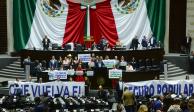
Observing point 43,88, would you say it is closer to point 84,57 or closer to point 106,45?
point 84,57

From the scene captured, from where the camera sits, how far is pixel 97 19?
37.9m

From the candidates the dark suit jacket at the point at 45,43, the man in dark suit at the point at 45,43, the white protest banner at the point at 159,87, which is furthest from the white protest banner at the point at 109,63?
the dark suit jacket at the point at 45,43

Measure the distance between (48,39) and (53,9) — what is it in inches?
120

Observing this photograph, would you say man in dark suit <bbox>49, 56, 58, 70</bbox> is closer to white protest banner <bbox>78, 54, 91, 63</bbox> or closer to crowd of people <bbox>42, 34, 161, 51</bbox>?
white protest banner <bbox>78, 54, 91, 63</bbox>

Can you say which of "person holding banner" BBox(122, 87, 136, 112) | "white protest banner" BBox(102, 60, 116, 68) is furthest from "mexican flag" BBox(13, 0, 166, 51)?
"person holding banner" BBox(122, 87, 136, 112)

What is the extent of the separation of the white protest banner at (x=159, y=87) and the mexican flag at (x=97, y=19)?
14.8 meters

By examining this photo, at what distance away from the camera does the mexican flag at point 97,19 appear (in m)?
37.6

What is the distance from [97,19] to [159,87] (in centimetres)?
1575

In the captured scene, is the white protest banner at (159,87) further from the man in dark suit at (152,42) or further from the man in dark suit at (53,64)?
the man in dark suit at (152,42)

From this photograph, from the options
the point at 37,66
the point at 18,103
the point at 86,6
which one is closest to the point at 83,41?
the point at 86,6

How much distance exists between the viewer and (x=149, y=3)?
38.0 meters

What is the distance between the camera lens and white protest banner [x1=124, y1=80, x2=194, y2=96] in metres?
22.8

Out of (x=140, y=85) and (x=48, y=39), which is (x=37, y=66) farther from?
(x=140, y=85)

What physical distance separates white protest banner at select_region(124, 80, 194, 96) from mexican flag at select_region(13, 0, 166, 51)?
48.5 ft
